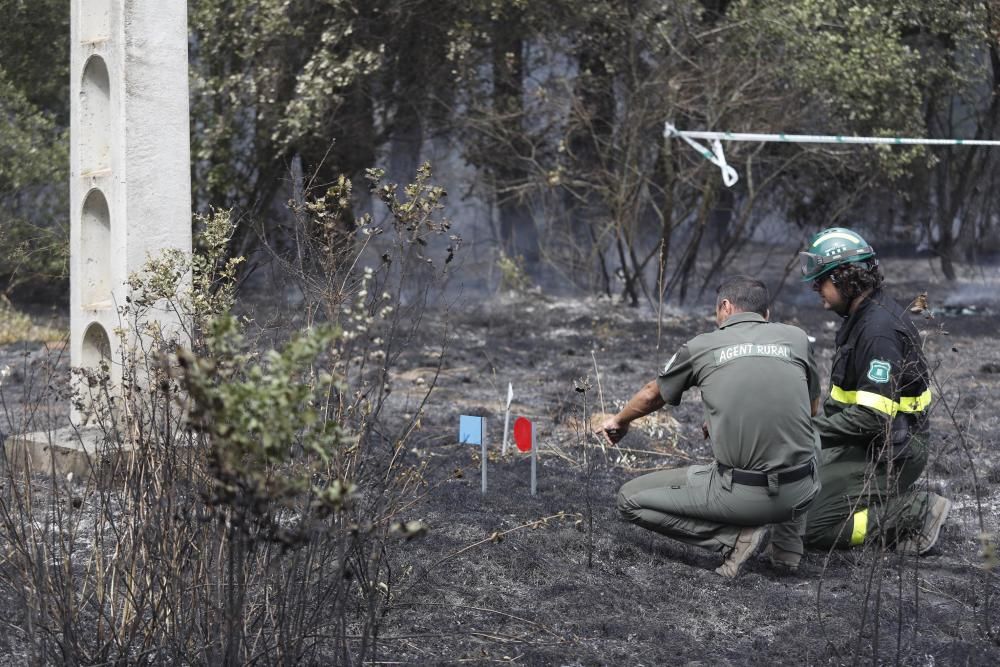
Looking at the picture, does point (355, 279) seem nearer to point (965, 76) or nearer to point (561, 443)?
point (561, 443)

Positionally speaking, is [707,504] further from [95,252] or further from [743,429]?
[95,252]

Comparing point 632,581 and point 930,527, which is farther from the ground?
point 930,527

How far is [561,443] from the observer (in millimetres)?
7523

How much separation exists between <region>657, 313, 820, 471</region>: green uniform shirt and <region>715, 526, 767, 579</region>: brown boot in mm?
285

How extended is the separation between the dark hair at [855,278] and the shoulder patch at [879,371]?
0.37 metres

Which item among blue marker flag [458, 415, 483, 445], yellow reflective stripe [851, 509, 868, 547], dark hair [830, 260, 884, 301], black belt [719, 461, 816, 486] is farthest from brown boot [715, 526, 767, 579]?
blue marker flag [458, 415, 483, 445]

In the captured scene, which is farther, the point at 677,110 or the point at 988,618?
the point at 677,110

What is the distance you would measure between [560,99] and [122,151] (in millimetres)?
8400

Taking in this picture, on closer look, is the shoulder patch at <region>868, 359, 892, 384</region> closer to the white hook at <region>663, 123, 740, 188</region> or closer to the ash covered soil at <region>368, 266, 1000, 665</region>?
the ash covered soil at <region>368, 266, 1000, 665</region>

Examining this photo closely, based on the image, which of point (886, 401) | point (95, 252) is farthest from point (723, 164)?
point (886, 401)

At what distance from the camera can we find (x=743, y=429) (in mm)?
4801

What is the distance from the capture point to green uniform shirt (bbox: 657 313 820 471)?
478 centimetres

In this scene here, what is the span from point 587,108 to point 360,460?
33.8 feet

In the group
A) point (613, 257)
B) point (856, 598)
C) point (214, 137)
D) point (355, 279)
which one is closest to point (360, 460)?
point (355, 279)
